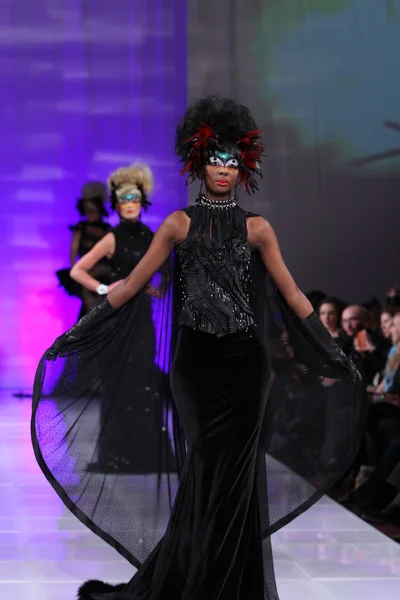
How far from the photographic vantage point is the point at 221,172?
3701mm

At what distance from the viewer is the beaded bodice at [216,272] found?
12.0 ft

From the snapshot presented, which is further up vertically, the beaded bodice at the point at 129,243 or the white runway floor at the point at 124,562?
the beaded bodice at the point at 129,243

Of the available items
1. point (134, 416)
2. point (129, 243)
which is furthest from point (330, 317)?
→ point (134, 416)

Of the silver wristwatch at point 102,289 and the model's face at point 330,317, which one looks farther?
the model's face at point 330,317

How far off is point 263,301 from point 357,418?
0.58m

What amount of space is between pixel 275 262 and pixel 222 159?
1.22 feet

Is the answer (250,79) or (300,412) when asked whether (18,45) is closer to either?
(250,79)

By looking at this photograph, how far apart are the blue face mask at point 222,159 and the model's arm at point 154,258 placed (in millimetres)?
194

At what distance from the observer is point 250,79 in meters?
11.0

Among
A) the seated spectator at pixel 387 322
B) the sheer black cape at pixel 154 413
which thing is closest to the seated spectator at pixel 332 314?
the seated spectator at pixel 387 322

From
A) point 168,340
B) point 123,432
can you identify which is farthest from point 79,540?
point 168,340

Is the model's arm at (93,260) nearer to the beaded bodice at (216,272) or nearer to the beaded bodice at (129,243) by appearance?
the beaded bodice at (129,243)

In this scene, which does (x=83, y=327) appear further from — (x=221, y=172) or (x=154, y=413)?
(x=221, y=172)

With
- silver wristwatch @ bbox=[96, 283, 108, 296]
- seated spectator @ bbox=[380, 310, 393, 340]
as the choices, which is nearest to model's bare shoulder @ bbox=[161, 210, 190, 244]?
silver wristwatch @ bbox=[96, 283, 108, 296]
